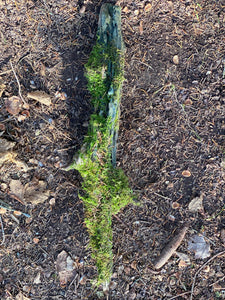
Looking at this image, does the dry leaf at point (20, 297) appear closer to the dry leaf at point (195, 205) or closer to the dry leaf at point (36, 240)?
the dry leaf at point (36, 240)

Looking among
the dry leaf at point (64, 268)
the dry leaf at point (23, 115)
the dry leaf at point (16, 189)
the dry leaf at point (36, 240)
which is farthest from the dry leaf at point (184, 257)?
the dry leaf at point (23, 115)

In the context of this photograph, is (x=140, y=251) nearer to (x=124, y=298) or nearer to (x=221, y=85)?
(x=124, y=298)

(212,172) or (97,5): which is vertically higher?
(97,5)

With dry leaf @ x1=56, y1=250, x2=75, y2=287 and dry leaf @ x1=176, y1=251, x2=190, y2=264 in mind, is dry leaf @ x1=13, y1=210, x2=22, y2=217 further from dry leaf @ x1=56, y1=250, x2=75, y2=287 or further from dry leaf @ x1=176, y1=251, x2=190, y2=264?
dry leaf @ x1=176, y1=251, x2=190, y2=264

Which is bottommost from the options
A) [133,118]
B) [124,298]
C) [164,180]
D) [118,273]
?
[124,298]

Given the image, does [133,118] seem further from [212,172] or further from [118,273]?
[118,273]

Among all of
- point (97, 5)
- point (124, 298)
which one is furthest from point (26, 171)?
point (97, 5)

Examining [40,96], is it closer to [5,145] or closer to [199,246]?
[5,145]
